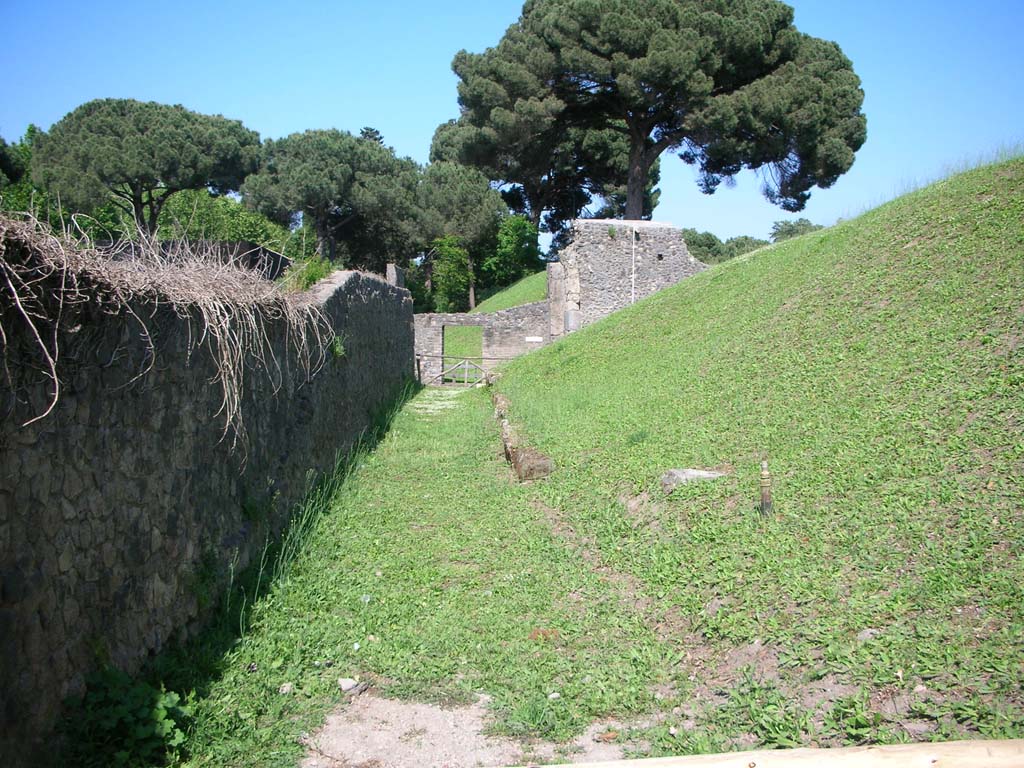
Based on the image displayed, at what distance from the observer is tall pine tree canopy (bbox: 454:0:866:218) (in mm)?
26234

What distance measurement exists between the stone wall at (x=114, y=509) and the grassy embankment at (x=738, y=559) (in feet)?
1.66

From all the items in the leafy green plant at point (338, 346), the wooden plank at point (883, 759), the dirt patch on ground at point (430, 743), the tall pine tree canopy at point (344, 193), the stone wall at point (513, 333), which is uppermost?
the tall pine tree canopy at point (344, 193)

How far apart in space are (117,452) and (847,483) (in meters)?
4.23

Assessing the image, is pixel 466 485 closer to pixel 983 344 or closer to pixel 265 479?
pixel 265 479

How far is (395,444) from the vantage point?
10.7 meters

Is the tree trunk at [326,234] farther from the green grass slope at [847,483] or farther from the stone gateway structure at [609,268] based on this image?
the green grass slope at [847,483]

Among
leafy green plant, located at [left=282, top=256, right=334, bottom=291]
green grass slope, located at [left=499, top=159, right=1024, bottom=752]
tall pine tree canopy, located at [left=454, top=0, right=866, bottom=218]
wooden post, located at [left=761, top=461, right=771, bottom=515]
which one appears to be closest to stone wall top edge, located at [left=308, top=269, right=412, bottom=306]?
leafy green plant, located at [left=282, top=256, right=334, bottom=291]

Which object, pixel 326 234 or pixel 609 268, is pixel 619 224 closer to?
pixel 609 268

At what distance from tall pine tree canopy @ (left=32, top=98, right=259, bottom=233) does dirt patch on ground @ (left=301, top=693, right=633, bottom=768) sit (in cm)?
2323

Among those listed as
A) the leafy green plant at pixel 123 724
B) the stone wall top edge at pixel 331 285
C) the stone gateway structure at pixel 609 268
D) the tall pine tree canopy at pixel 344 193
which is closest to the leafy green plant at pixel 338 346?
the stone wall top edge at pixel 331 285

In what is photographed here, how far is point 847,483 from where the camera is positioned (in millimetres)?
5293

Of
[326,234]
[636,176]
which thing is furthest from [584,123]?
[326,234]

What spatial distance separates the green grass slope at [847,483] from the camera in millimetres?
3496

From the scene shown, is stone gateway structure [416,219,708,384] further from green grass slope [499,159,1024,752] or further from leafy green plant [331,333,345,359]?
leafy green plant [331,333,345,359]
